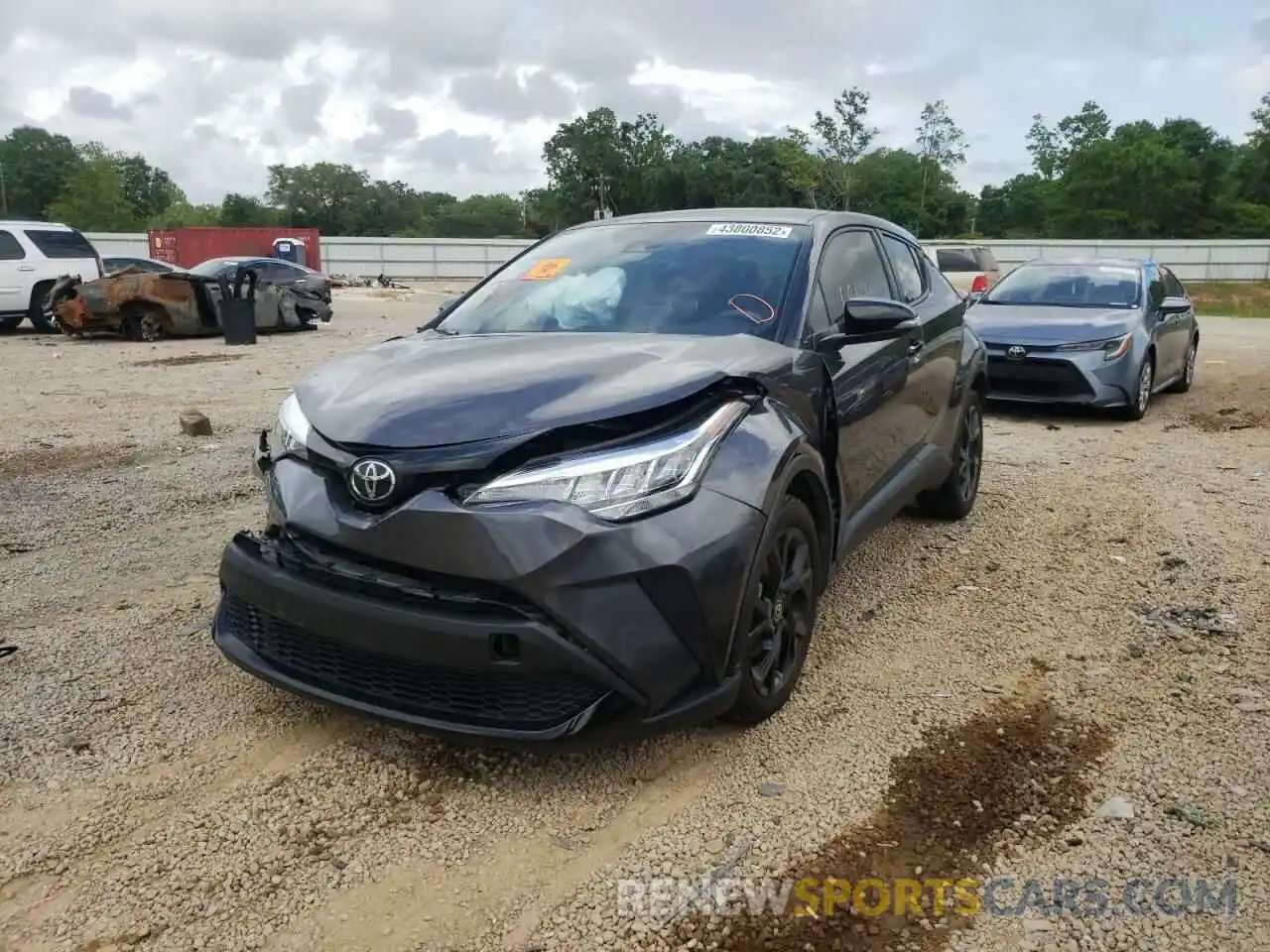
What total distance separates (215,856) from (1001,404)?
8335 mm

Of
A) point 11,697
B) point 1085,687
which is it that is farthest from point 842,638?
point 11,697

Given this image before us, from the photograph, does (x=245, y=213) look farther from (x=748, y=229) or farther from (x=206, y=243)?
(x=748, y=229)

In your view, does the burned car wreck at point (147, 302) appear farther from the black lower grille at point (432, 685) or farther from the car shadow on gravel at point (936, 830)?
the car shadow on gravel at point (936, 830)

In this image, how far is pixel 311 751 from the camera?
3021 mm

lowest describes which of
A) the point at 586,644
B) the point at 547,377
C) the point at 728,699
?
the point at 728,699

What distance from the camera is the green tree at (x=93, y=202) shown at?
6975cm

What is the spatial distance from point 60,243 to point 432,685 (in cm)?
1752

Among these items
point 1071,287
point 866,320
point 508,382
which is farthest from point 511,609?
point 1071,287

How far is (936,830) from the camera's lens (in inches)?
107

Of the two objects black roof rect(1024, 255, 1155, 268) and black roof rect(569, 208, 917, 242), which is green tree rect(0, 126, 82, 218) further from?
black roof rect(569, 208, 917, 242)

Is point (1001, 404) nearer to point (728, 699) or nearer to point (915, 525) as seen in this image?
point (915, 525)

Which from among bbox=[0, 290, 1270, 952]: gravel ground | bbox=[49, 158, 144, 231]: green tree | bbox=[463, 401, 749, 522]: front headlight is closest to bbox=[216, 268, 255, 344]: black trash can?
bbox=[0, 290, 1270, 952]: gravel ground

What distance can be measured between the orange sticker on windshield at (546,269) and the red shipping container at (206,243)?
34.9 m

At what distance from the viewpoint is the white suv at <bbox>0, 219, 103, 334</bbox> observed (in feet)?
53.7
